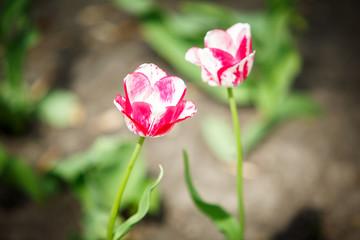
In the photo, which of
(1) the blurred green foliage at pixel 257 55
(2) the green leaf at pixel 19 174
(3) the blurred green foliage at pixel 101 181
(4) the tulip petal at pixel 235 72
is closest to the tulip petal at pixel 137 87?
(4) the tulip petal at pixel 235 72

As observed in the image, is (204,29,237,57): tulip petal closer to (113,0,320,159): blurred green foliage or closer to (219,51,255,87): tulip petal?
(219,51,255,87): tulip petal

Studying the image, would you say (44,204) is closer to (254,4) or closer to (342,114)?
(342,114)

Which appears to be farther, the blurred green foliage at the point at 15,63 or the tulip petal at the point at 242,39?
the blurred green foliage at the point at 15,63

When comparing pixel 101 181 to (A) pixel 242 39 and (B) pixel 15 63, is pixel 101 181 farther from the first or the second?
(A) pixel 242 39

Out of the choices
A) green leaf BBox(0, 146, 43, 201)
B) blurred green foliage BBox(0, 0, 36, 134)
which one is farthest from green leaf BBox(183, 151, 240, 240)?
blurred green foliage BBox(0, 0, 36, 134)

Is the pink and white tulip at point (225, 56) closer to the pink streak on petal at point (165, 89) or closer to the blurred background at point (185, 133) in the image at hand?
the pink streak on petal at point (165, 89)

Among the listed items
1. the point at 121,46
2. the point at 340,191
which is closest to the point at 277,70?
the point at 340,191

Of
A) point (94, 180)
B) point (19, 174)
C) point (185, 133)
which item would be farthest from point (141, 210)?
point (185, 133)
